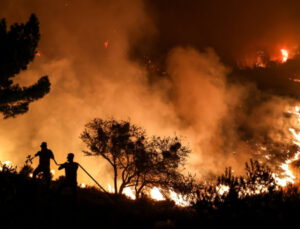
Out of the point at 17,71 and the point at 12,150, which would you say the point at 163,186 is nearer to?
the point at 17,71

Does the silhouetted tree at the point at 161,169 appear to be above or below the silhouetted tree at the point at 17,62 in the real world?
below

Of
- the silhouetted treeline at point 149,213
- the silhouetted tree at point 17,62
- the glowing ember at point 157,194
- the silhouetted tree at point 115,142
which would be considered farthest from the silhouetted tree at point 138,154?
the silhouetted treeline at point 149,213

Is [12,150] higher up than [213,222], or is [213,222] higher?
[12,150]

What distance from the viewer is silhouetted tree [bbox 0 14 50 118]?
600 inches

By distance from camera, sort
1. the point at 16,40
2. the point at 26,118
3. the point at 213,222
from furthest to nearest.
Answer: the point at 26,118
the point at 16,40
the point at 213,222

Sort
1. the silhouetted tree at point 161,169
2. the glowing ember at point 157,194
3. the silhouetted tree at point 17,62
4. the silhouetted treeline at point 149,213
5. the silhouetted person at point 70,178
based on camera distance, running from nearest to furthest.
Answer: the silhouetted treeline at point 149,213 → the silhouetted person at point 70,178 → the silhouetted tree at point 17,62 → the silhouetted tree at point 161,169 → the glowing ember at point 157,194

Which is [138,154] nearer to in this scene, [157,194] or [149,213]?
[157,194]

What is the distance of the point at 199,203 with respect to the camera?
9656mm

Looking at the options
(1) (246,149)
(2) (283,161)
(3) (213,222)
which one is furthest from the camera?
(1) (246,149)

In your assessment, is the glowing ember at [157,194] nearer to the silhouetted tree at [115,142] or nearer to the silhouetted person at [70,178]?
the silhouetted tree at [115,142]

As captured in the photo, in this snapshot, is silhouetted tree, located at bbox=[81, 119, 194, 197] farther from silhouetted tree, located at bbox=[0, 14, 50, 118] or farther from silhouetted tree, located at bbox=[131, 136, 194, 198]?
silhouetted tree, located at bbox=[0, 14, 50, 118]

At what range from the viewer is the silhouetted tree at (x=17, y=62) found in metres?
15.2

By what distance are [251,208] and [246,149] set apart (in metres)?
131

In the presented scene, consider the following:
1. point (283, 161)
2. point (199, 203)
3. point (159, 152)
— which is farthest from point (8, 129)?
point (283, 161)
